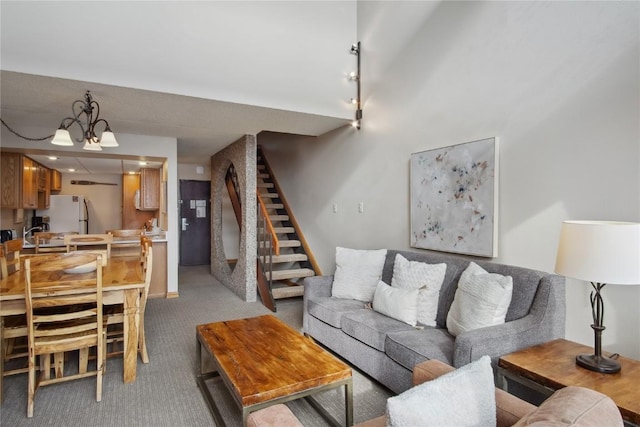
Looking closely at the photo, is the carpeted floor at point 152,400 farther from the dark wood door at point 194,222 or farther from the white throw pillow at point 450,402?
the dark wood door at point 194,222

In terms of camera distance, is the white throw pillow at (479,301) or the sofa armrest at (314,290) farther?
the sofa armrest at (314,290)

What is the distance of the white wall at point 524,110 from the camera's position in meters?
2.06

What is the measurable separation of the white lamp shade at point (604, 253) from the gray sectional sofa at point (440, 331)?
576 millimetres

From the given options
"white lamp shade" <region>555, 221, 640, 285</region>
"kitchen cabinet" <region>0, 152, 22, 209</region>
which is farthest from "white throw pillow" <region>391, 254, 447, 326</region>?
"kitchen cabinet" <region>0, 152, 22, 209</region>

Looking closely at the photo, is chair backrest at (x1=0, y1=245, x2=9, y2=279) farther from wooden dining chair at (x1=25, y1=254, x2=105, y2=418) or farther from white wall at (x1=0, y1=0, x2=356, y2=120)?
white wall at (x1=0, y1=0, x2=356, y2=120)

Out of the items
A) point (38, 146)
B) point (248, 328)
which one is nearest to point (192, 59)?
point (248, 328)

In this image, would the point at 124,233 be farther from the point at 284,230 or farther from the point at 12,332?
the point at 284,230

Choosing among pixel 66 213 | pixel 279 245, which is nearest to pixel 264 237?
pixel 279 245

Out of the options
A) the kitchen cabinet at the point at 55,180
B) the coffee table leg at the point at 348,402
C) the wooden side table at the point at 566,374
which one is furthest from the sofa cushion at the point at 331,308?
the kitchen cabinet at the point at 55,180

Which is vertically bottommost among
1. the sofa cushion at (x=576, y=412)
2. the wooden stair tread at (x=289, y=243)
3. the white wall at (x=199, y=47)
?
the sofa cushion at (x=576, y=412)

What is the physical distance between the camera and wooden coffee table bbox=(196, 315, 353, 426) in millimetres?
1762

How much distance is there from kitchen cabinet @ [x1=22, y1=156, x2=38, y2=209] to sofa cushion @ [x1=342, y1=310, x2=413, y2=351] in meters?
4.96

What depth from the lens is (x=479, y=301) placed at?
2270 millimetres

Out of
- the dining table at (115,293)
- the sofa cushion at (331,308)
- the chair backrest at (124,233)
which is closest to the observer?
the dining table at (115,293)
